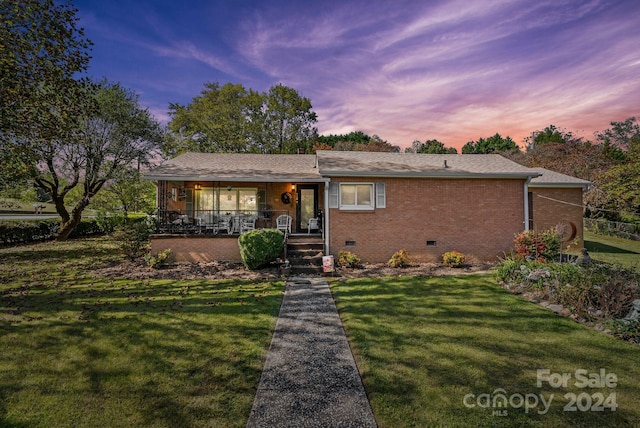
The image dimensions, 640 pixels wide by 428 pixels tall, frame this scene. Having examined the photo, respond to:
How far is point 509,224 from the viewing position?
40.6ft

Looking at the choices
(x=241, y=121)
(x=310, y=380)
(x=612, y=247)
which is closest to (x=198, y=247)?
(x=310, y=380)

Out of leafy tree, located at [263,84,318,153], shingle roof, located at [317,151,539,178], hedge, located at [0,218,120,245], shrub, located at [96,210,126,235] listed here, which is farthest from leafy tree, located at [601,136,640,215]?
hedge, located at [0,218,120,245]

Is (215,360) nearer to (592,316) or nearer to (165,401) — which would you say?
(165,401)

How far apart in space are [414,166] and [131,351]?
12.1 metres

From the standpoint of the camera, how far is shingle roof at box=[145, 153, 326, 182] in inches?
511

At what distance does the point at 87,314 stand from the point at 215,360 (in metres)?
4.10

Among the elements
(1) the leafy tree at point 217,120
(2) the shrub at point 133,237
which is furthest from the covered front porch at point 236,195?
(1) the leafy tree at point 217,120

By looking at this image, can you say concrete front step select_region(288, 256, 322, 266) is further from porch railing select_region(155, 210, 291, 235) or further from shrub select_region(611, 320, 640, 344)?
shrub select_region(611, 320, 640, 344)

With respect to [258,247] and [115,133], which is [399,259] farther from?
[115,133]

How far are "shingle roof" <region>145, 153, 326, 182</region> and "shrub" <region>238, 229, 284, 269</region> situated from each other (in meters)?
3.42

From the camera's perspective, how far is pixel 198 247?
12.0 meters

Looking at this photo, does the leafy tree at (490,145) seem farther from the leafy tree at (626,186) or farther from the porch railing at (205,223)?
A: the porch railing at (205,223)

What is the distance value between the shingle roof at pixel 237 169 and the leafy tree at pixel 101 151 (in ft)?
16.8

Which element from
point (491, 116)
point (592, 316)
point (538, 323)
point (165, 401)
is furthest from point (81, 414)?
point (491, 116)
